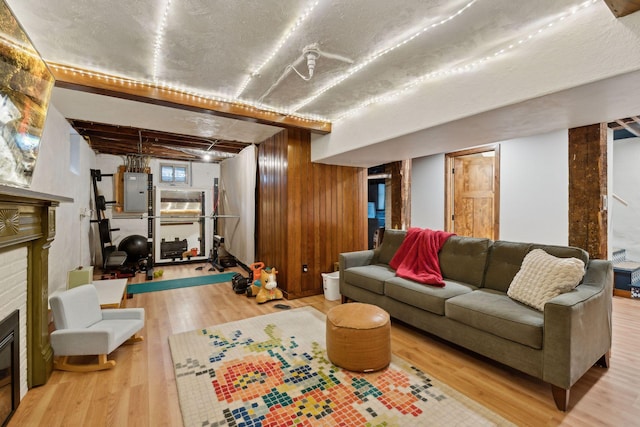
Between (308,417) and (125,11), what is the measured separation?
2682mm

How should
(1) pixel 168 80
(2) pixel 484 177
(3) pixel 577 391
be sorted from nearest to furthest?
1. (3) pixel 577 391
2. (1) pixel 168 80
3. (2) pixel 484 177

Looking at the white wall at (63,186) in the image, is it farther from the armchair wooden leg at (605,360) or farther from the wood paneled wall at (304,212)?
the armchair wooden leg at (605,360)

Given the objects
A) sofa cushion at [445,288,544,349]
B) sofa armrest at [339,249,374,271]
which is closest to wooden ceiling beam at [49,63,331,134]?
sofa armrest at [339,249,374,271]

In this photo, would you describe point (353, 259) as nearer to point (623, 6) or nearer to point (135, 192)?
point (623, 6)

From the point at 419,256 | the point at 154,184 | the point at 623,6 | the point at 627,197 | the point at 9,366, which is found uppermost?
the point at 623,6

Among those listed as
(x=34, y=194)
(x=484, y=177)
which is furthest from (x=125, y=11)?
(x=484, y=177)

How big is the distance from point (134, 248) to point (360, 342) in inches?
213

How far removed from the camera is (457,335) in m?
2.48

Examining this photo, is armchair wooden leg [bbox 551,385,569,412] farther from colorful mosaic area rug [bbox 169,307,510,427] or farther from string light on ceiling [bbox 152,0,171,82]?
string light on ceiling [bbox 152,0,171,82]

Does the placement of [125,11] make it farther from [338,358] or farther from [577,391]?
[577,391]

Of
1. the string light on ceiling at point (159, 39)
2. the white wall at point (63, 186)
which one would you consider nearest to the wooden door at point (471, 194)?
the string light on ceiling at point (159, 39)

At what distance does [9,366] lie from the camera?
182 centimetres

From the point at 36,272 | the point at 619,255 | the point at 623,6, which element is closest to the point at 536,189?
the point at 619,255

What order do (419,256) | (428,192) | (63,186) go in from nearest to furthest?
(419,256), (63,186), (428,192)
